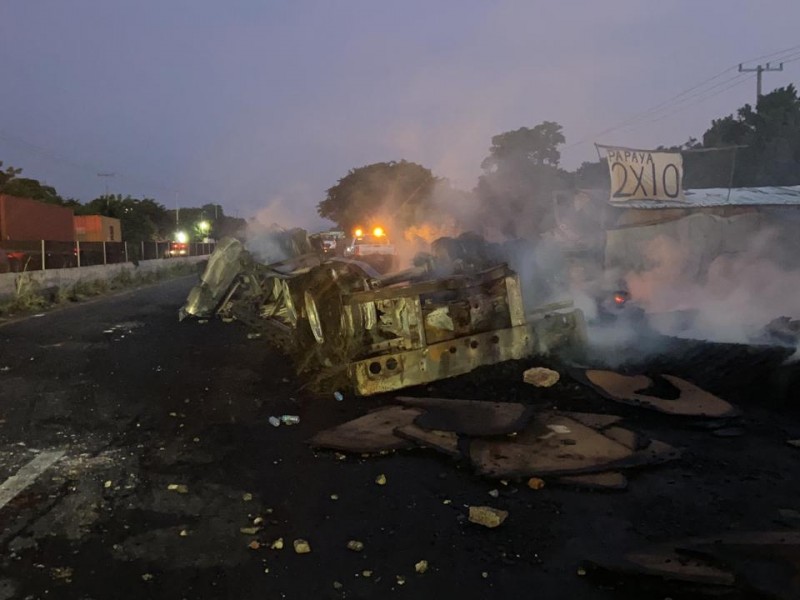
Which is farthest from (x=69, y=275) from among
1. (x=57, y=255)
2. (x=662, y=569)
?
(x=662, y=569)

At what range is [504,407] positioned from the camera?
5285mm

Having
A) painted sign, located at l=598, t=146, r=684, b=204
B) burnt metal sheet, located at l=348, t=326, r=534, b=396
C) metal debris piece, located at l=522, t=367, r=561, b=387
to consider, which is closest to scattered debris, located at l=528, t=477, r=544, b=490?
metal debris piece, located at l=522, t=367, r=561, b=387

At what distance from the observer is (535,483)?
3.87 m

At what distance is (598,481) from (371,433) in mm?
1790

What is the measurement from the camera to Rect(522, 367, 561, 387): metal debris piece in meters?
6.00

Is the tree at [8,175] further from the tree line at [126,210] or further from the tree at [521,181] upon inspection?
the tree at [521,181]

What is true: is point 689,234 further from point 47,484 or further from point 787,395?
point 47,484

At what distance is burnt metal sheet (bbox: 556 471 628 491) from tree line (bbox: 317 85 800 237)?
13.4m

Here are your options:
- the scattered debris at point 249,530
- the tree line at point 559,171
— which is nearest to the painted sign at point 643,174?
the tree line at point 559,171

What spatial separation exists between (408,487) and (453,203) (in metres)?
22.2

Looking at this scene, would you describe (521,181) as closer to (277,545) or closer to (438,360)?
(438,360)

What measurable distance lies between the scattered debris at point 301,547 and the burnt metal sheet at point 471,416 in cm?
178

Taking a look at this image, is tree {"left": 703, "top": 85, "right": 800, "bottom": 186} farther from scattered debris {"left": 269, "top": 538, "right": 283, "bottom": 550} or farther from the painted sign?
scattered debris {"left": 269, "top": 538, "right": 283, "bottom": 550}

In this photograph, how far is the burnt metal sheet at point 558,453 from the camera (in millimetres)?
4020
